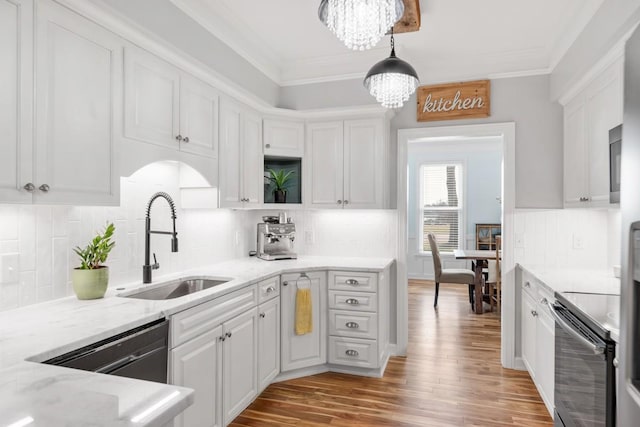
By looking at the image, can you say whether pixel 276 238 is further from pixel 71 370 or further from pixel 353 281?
pixel 71 370

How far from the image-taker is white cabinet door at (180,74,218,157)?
98.9 inches

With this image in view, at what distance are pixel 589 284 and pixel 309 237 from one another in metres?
2.40

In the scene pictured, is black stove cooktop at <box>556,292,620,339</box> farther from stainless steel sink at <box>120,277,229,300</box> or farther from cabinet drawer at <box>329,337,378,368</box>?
stainless steel sink at <box>120,277,229,300</box>

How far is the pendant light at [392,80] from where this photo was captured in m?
2.37

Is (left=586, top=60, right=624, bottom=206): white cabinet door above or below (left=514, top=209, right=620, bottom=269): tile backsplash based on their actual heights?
above

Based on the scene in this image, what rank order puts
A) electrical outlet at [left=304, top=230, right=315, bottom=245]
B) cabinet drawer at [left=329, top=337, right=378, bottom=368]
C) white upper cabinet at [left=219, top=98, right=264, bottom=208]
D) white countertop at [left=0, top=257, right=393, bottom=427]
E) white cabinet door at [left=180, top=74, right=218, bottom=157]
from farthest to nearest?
electrical outlet at [left=304, top=230, right=315, bottom=245], cabinet drawer at [left=329, top=337, right=378, bottom=368], white upper cabinet at [left=219, top=98, right=264, bottom=208], white cabinet door at [left=180, top=74, right=218, bottom=157], white countertop at [left=0, top=257, right=393, bottom=427]

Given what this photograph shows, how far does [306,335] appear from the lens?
10.8 ft

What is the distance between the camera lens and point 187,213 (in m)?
3.03

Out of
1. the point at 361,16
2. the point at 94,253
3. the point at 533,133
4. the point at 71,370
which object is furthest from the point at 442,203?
the point at 71,370

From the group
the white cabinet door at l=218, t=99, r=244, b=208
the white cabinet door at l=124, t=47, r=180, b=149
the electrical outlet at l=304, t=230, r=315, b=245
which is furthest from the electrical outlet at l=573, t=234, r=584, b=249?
the white cabinet door at l=124, t=47, r=180, b=149

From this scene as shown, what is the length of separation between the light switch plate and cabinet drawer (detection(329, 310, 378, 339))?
221 centimetres

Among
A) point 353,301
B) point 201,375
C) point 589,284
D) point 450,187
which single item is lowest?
point 201,375

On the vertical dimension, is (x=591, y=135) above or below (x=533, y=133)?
below

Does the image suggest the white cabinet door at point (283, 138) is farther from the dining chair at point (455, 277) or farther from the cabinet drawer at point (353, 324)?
the dining chair at point (455, 277)
